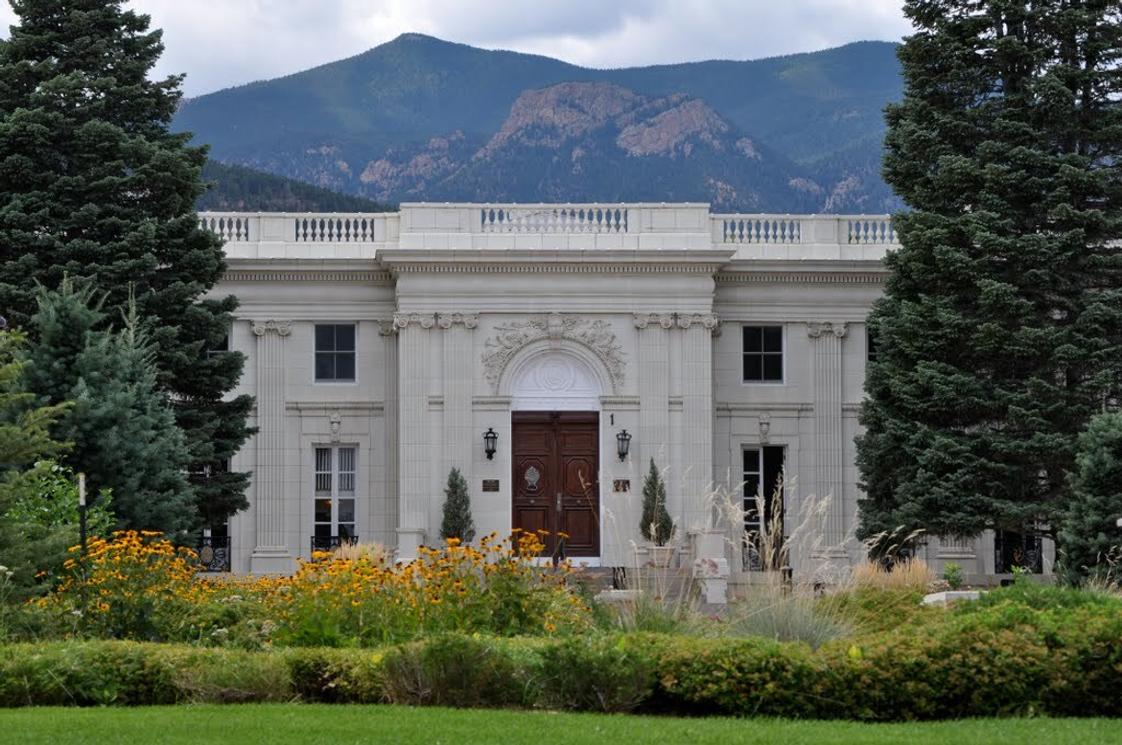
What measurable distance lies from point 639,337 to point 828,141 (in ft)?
475

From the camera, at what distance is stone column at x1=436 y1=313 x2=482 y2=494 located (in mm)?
35719

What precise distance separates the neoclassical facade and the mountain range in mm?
95929

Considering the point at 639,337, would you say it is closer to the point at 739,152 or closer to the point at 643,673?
the point at 643,673

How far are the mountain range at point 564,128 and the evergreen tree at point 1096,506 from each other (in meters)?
108

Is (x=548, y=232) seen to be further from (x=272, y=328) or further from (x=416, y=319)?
(x=272, y=328)

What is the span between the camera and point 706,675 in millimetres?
14133

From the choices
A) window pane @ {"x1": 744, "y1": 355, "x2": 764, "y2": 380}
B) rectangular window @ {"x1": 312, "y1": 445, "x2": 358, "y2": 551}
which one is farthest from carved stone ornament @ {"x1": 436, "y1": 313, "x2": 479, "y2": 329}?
window pane @ {"x1": 744, "y1": 355, "x2": 764, "y2": 380}

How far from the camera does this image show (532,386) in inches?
1428

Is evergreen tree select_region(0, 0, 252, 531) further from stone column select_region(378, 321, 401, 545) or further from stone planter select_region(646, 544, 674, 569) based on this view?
stone planter select_region(646, 544, 674, 569)

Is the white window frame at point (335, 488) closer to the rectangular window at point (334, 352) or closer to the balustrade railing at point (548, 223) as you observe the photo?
the rectangular window at point (334, 352)

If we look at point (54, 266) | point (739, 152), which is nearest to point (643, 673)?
point (54, 266)

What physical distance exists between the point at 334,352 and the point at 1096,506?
58.5ft

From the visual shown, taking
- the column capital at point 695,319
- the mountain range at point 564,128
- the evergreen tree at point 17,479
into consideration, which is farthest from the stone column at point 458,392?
the mountain range at point 564,128

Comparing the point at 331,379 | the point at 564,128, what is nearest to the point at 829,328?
the point at 331,379
